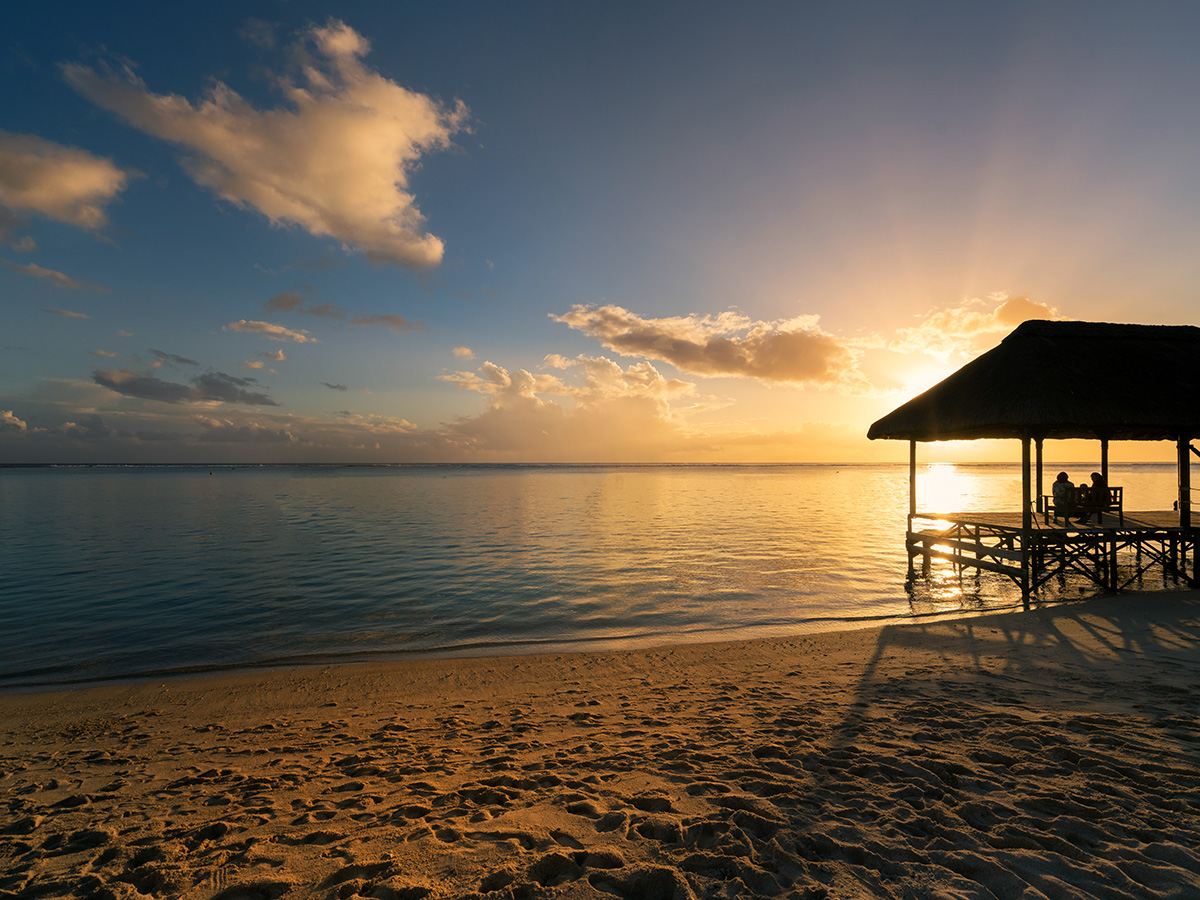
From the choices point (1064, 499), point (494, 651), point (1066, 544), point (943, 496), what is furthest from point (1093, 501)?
point (943, 496)

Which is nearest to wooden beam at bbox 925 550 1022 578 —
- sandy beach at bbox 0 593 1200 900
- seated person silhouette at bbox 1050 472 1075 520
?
seated person silhouette at bbox 1050 472 1075 520

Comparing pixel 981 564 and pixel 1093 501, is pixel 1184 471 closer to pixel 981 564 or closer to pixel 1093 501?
pixel 1093 501

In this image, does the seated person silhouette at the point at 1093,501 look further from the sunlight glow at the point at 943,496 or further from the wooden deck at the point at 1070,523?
the sunlight glow at the point at 943,496

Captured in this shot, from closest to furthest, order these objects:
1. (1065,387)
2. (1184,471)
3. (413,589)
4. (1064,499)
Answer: (1065,387), (1064,499), (1184,471), (413,589)

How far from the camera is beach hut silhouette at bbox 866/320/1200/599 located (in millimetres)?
12336

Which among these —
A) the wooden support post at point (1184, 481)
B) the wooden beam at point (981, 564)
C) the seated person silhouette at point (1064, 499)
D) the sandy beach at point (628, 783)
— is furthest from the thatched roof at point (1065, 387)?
the sandy beach at point (628, 783)

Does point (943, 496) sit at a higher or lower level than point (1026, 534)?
lower

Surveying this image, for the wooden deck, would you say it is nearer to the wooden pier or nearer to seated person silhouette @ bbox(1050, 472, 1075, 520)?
the wooden pier

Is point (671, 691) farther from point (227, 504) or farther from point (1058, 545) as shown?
point (227, 504)

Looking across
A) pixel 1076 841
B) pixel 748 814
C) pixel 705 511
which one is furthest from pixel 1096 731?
pixel 705 511

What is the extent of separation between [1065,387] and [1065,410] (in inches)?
36.4

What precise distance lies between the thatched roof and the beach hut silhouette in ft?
0.10

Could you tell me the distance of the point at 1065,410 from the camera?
12047 millimetres

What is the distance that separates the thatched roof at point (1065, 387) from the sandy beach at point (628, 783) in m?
5.66
